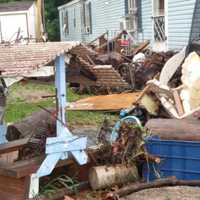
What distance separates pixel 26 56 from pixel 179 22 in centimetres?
949

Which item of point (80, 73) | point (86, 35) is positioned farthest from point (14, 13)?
point (80, 73)

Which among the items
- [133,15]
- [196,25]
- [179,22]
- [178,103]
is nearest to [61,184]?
[178,103]

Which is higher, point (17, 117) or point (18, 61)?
point (18, 61)

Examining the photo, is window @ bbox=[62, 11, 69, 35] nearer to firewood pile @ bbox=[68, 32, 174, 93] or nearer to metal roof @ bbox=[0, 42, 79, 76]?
firewood pile @ bbox=[68, 32, 174, 93]

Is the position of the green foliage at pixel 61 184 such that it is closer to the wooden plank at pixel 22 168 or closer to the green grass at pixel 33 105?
the wooden plank at pixel 22 168

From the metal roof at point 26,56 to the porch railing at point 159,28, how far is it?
10086mm

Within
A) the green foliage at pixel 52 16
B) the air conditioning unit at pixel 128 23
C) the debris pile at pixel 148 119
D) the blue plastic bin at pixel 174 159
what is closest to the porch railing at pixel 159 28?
the air conditioning unit at pixel 128 23

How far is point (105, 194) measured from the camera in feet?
16.8

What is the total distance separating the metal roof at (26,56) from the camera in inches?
163

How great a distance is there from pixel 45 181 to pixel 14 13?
3354 cm

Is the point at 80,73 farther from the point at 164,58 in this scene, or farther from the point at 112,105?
the point at 164,58

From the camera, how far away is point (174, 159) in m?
5.28

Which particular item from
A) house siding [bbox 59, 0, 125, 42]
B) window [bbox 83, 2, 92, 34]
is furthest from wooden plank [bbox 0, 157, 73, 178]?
window [bbox 83, 2, 92, 34]

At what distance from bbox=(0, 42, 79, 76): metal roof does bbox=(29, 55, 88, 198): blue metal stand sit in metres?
0.20
